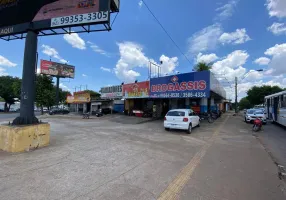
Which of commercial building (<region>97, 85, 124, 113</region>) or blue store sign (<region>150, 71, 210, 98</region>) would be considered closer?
blue store sign (<region>150, 71, 210, 98</region>)

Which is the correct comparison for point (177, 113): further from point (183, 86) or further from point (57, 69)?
point (57, 69)

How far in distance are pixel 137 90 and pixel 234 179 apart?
1894 cm

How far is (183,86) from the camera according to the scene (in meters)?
17.6

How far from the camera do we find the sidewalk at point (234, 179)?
3640 millimetres

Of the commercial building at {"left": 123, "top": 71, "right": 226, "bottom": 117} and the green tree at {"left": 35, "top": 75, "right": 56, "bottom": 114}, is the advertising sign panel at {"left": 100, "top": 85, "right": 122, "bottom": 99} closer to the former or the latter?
the commercial building at {"left": 123, "top": 71, "right": 226, "bottom": 117}

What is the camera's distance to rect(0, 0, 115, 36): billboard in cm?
725

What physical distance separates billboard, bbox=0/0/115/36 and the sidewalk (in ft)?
21.9

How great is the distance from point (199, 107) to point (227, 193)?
61.2 ft

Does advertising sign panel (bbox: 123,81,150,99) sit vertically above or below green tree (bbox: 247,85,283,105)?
below

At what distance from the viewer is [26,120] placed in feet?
22.8

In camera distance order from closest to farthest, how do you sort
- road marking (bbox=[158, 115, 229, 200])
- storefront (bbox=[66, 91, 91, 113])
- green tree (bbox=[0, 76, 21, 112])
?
road marking (bbox=[158, 115, 229, 200]), storefront (bbox=[66, 91, 91, 113]), green tree (bbox=[0, 76, 21, 112])

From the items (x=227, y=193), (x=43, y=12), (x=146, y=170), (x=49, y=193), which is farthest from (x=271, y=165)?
(x=43, y=12)

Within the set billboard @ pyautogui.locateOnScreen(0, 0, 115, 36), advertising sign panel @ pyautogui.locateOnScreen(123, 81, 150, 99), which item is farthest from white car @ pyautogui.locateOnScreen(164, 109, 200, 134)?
advertising sign panel @ pyautogui.locateOnScreen(123, 81, 150, 99)

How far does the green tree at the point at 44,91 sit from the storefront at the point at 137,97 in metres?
20.6
